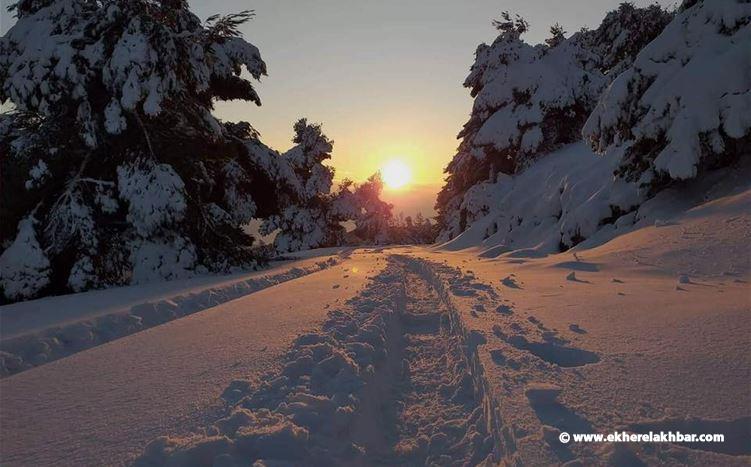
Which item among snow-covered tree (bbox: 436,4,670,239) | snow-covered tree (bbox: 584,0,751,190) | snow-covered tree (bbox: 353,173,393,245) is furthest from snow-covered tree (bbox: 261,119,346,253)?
snow-covered tree (bbox: 584,0,751,190)

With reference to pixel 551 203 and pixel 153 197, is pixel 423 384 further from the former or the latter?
pixel 551 203

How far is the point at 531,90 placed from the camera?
22.1m

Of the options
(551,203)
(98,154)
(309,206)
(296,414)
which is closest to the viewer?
(296,414)

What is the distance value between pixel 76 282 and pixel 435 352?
8.91 metres

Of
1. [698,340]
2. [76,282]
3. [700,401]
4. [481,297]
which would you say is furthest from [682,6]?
[76,282]

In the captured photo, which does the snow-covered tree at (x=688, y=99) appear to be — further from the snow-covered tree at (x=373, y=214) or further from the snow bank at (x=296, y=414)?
the snow-covered tree at (x=373, y=214)

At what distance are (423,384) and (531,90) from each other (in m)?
21.8

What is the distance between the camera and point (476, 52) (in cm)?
2669

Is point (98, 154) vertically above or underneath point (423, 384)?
above

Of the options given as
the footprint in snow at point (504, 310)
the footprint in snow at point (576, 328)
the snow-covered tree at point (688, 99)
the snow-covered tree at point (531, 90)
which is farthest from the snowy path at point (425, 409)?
the snow-covered tree at point (531, 90)

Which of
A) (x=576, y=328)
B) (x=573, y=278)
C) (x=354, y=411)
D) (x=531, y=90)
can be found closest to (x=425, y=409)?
(x=354, y=411)

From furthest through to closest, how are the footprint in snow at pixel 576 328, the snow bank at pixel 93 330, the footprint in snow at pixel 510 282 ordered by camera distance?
1. the footprint in snow at pixel 510 282
2. the snow bank at pixel 93 330
3. the footprint in snow at pixel 576 328

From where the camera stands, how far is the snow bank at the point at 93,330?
4.27 meters

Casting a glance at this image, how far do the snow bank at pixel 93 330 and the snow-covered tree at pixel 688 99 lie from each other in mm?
8710
